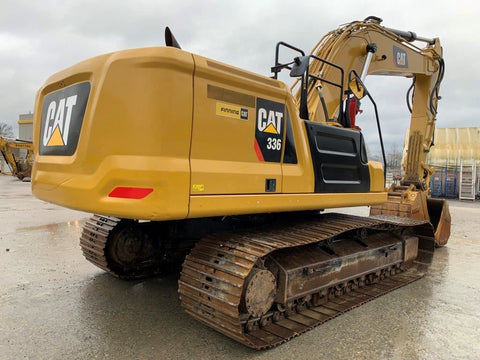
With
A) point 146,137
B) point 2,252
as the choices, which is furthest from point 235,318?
point 2,252

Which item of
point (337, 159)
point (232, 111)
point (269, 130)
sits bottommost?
point (337, 159)

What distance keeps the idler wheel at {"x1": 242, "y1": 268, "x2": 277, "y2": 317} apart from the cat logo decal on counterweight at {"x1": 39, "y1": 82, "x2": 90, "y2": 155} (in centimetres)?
169

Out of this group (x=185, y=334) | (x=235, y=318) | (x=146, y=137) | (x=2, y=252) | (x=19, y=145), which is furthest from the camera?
(x=19, y=145)

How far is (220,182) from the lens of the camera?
2.71m

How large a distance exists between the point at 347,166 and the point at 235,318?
2004 millimetres

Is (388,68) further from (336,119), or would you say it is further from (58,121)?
(58,121)

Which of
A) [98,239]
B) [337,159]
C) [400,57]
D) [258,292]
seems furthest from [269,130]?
[400,57]

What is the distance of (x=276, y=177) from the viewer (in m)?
3.09

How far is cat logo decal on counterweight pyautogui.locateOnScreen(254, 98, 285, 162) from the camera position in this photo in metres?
3.03

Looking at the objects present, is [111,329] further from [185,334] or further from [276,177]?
[276,177]

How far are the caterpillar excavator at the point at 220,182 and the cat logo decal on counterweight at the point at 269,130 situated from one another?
0.01 metres

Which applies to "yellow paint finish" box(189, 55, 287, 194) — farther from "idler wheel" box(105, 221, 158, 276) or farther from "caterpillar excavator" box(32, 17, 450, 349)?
"idler wheel" box(105, 221, 158, 276)

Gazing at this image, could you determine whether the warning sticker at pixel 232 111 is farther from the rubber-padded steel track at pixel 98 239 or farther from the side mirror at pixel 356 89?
the rubber-padded steel track at pixel 98 239

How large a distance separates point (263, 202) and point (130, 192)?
1079 mm
